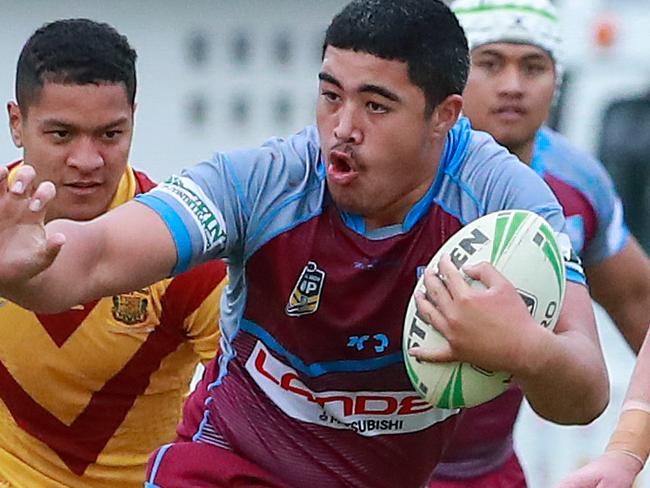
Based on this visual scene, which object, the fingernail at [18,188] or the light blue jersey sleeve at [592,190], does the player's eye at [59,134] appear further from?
the light blue jersey sleeve at [592,190]

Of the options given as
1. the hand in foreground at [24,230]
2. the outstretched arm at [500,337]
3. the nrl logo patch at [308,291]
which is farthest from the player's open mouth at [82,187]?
the outstretched arm at [500,337]

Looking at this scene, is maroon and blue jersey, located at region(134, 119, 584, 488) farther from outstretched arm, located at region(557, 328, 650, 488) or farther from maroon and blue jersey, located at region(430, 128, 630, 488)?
maroon and blue jersey, located at region(430, 128, 630, 488)

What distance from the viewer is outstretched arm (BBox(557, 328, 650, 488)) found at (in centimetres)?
468

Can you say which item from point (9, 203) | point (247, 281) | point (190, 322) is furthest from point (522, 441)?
point (9, 203)

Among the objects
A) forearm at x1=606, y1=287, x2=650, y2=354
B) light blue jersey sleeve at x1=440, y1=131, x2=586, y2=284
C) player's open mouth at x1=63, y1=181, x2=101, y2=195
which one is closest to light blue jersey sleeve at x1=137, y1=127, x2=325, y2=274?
light blue jersey sleeve at x1=440, y1=131, x2=586, y2=284

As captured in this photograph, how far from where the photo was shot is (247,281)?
5203 millimetres

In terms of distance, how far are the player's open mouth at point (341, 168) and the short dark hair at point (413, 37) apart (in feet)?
0.92

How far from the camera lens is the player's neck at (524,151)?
22.7 ft

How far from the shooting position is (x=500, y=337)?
4449 millimetres

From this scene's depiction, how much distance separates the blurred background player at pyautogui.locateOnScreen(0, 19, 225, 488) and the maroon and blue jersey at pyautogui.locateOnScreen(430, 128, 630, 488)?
127 cm

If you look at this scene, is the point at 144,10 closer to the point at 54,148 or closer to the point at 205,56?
the point at 205,56

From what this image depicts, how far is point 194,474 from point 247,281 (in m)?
0.57

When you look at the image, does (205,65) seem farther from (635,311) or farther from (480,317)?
(480,317)

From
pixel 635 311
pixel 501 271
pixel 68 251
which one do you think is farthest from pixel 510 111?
pixel 68 251
